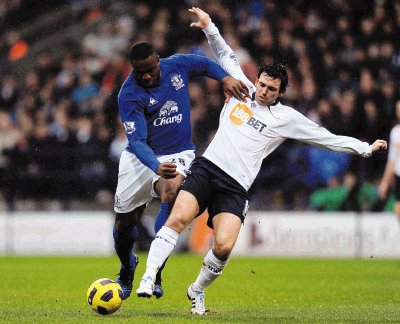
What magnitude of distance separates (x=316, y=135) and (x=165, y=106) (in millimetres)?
1541

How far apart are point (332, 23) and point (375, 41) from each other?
4.94 feet

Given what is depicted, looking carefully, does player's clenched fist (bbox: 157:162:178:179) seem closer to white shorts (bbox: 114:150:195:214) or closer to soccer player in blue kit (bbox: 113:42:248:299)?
soccer player in blue kit (bbox: 113:42:248:299)

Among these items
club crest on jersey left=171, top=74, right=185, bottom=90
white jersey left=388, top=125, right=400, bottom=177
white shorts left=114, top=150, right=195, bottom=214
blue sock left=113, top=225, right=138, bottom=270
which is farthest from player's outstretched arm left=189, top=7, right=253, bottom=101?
white jersey left=388, top=125, right=400, bottom=177

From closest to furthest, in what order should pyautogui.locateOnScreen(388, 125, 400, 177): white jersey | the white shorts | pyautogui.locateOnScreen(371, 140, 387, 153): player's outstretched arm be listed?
pyautogui.locateOnScreen(371, 140, 387, 153): player's outstretched arm → the white shorts → pyautogui.locateOnScreen(388, 125, 400, 177): white jersey

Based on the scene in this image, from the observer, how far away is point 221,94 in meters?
20.6

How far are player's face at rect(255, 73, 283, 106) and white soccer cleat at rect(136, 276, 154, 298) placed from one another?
6.75ft

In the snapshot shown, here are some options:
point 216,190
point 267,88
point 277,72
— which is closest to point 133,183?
point 216,190

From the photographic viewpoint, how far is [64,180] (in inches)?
790

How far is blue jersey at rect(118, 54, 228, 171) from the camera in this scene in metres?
9.59

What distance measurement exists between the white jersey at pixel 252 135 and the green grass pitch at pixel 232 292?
1.34 metres

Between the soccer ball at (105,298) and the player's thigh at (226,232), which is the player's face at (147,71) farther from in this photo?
the soccer ball at (105,298)

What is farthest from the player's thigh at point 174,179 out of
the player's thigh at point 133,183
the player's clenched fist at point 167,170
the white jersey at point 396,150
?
the white jersey at point 396,150

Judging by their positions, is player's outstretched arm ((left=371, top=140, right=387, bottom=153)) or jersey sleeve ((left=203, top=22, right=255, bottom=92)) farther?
jersey sleeve ((left=203, top=22, right=255, bottom=92))

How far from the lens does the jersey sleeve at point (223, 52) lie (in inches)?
383
